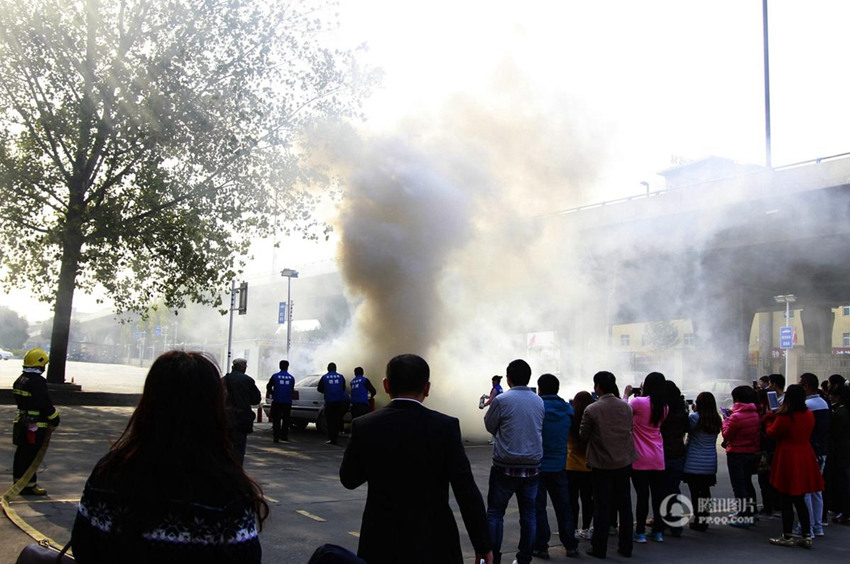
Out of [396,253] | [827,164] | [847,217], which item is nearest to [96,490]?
[396,253]

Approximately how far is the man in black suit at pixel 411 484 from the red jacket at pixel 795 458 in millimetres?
4613

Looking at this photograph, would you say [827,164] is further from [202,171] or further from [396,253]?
[202,171]

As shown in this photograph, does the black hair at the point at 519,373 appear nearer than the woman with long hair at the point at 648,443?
Yes

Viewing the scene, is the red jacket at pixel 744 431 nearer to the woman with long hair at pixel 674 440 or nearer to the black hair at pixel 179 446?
the woman with long hair at pixel 674 440

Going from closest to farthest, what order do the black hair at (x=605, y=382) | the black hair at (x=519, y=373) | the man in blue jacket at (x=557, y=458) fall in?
the black hair at (x=519, y=373)
the man in blue jacket at (x=557, y=458)
the black hair at (x=605, y=382)

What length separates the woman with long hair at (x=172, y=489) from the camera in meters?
1.75

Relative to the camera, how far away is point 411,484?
307cm

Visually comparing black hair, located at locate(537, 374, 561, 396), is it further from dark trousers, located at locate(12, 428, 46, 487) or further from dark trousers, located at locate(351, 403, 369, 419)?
dark trousers, located at locate(351, 403, 369, 419)

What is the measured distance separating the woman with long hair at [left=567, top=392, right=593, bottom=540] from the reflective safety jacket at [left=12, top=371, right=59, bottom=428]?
5251 millimetres

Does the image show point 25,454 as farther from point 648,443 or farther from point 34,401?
point 648,443

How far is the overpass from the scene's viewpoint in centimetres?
1964

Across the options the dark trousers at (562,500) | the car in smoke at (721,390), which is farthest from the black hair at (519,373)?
the car in smoke at (721,390)

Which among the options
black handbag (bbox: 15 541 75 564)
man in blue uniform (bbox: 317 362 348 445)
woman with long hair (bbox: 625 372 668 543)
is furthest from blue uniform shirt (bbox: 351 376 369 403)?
black handbag (bbox: 15 541 75 564)

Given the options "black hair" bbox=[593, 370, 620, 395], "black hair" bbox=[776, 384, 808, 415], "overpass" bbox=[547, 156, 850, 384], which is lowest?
"black hair" bbox=[776, 384, 808, 415]
